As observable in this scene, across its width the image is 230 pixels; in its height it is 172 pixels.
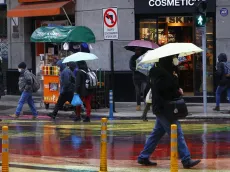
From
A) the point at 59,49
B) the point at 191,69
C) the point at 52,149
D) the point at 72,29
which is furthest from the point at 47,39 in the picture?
the point at 52,149

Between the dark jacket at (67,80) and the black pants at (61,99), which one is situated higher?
the dark jacket at (67,80)

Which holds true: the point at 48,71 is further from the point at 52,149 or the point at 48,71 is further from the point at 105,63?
the point at 52,149

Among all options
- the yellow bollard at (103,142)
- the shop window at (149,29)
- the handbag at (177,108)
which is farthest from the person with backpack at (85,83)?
the yellow bollard at (103,142)

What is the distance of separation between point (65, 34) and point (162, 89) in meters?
13.9

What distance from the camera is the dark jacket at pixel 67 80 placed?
19656 millimetres

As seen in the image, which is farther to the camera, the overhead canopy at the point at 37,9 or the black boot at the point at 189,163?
the overhead canopy at the point at 37,9

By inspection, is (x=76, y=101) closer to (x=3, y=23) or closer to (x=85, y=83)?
(x=85, y=83)

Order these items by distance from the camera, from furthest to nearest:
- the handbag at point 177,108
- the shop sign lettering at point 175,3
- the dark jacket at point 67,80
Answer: the shop sign lettering at point 175,3 < the dark jacket at point 67,80 < the handbag at point 177,108

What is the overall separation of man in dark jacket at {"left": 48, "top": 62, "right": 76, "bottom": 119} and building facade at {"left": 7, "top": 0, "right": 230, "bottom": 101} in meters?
5.15

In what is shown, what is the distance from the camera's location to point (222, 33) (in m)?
24.3

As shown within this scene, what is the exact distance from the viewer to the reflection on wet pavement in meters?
11.2

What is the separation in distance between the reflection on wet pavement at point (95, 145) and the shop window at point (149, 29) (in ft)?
23.2

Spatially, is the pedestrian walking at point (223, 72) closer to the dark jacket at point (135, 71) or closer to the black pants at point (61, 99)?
the dark jacket at point (135, 71)

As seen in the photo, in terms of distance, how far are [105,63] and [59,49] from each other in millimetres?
3251
